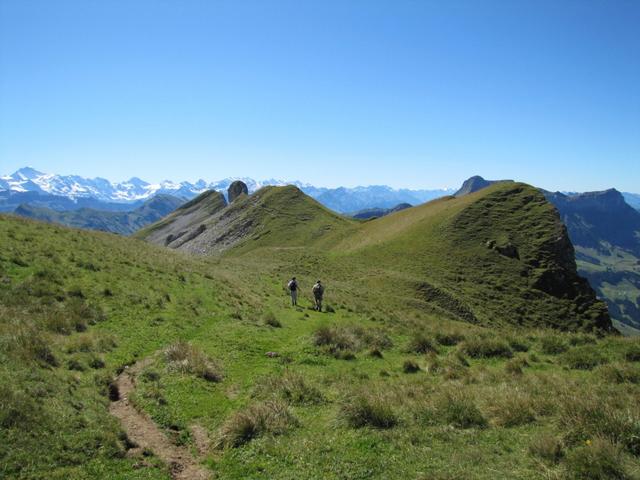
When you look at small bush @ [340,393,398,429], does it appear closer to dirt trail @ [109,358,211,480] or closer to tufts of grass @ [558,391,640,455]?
dirt trail @ [109,358,211,480]

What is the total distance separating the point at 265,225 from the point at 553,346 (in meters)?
98.1

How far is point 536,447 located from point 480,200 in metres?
77.3

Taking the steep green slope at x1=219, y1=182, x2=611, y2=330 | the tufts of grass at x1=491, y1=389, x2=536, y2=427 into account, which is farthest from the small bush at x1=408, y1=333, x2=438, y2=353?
the steep green slope at x1=219, y1=182, x2=611, y2=330

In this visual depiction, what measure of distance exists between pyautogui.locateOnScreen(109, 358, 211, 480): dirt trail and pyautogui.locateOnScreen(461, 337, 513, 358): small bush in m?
15.2

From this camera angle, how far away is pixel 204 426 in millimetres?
13203

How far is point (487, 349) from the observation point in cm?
2172

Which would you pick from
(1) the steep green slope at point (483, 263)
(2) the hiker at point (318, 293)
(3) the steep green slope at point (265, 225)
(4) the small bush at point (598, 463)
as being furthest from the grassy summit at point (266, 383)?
(3) the steep green slope at point (265, 225)

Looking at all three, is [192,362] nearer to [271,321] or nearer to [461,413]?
[271,321]

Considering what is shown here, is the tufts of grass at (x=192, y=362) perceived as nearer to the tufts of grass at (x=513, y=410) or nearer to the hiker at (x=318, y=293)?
the tufts of grass at (x=513, y=410)

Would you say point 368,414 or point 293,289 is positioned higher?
point 293,289

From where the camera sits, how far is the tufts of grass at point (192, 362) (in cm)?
1667

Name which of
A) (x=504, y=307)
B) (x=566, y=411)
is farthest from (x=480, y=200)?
(x=566, y=411)

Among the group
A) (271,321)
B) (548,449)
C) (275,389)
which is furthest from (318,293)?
(548,449)

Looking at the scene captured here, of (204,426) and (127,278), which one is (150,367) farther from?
(127,278)
